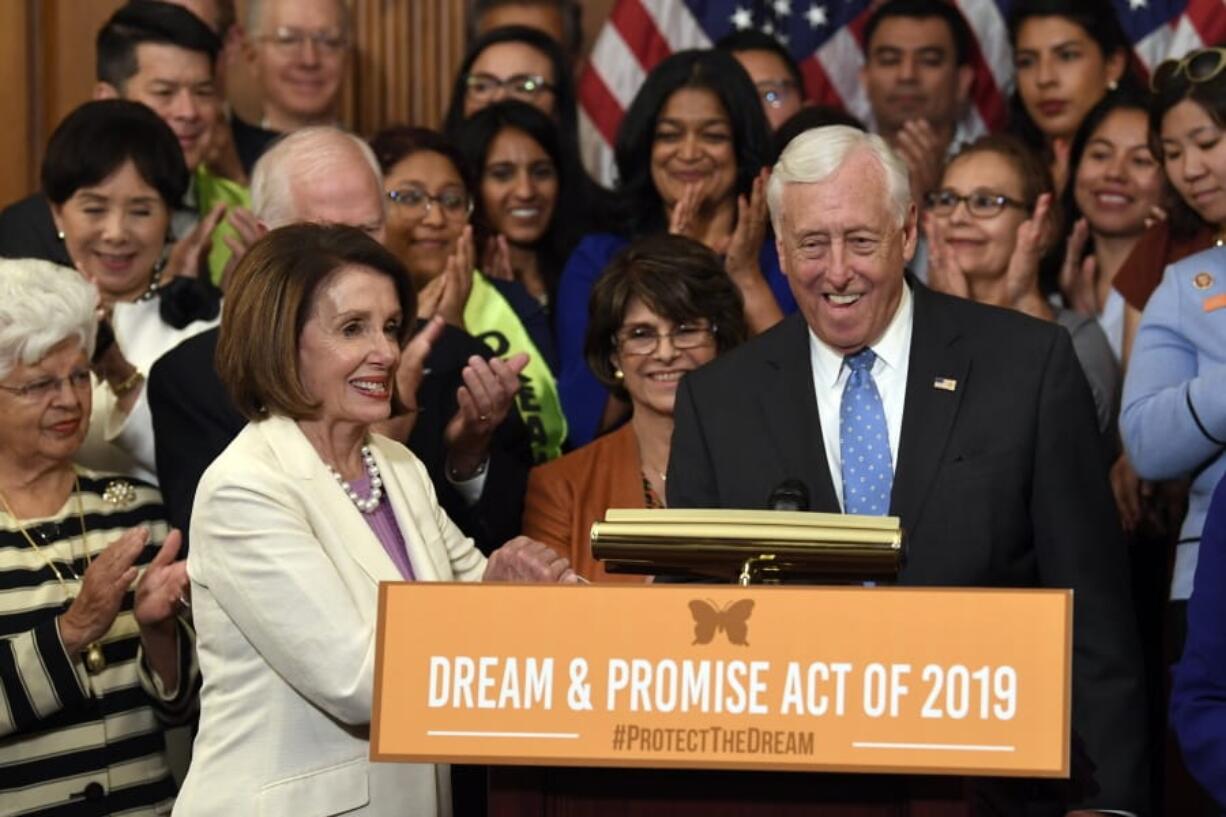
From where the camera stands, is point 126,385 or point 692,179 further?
point 692,179

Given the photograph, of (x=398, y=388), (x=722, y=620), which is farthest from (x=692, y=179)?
(x=722, y=620)

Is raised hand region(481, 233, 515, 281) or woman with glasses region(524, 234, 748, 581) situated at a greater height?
raised hand region(481, 233, 515, 281)

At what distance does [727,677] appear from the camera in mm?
2404

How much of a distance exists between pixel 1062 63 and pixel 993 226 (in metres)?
0.86

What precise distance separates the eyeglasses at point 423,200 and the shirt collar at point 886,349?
179cm

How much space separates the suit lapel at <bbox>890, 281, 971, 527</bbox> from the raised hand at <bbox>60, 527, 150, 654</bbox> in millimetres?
1433

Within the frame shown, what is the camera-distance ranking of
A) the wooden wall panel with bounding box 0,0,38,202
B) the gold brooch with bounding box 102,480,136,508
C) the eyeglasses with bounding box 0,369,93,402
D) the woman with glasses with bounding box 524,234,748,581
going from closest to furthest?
the eyeglasses with bounding box 0,369,93,402 < the gold brooch with bounding box 102,480,136,508 < the woman with glasses with bounding box 524,234,748,581 < the wooden wall panel with bounding box 0,0,38,202

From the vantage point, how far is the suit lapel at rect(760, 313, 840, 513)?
11.3 feet

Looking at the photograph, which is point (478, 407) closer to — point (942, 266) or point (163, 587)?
point (163, 587)

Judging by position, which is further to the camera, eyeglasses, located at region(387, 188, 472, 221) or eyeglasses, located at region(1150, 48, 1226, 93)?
eyeglasses, located at region(387, 188, 472, 221)

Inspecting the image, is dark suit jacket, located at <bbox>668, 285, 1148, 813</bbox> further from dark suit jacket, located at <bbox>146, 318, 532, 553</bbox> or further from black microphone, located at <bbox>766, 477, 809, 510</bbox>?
dark suit jacket, located at <bbox>146, 318, 532, 553</bbox>

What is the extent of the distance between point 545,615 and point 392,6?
4.20 m

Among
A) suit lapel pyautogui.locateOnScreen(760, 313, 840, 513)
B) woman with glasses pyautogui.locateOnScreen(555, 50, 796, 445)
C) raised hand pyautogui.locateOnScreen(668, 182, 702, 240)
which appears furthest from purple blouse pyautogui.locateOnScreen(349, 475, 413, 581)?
raised hand pyautogui.locateOnScreen(668, 182, 702, 240)

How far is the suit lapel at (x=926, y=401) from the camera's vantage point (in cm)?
339
